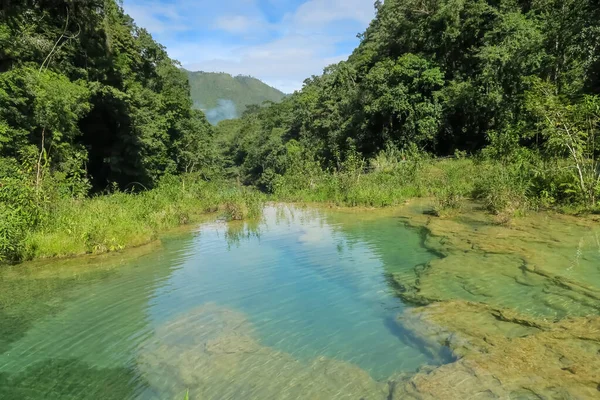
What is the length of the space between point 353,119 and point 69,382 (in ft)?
89.1

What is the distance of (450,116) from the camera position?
25.8 metres

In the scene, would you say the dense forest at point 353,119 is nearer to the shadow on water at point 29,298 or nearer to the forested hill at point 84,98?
the forested hill at point 84,98

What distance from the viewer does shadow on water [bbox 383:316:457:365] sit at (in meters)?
4.18

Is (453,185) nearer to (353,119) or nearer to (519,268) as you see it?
(519,268)

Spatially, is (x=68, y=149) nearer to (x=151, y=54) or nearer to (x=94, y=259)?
(x=94, y=259)

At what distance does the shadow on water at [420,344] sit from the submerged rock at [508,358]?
0.07m

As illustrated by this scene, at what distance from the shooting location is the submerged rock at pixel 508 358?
11.1ft

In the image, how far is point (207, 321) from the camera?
18.4 feet

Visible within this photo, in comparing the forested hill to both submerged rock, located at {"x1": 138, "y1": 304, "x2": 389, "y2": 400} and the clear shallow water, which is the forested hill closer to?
the clear shallow water

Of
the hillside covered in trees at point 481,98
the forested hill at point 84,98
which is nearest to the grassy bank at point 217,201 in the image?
the hillside covered in trees at point 481,98

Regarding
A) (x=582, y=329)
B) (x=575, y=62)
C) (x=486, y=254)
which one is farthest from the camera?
(x=575, y=62)

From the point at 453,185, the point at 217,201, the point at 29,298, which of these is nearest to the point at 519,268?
the point at 29,298

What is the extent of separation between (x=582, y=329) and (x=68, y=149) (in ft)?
56.0

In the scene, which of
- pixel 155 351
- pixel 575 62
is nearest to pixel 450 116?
pixel 575 62
